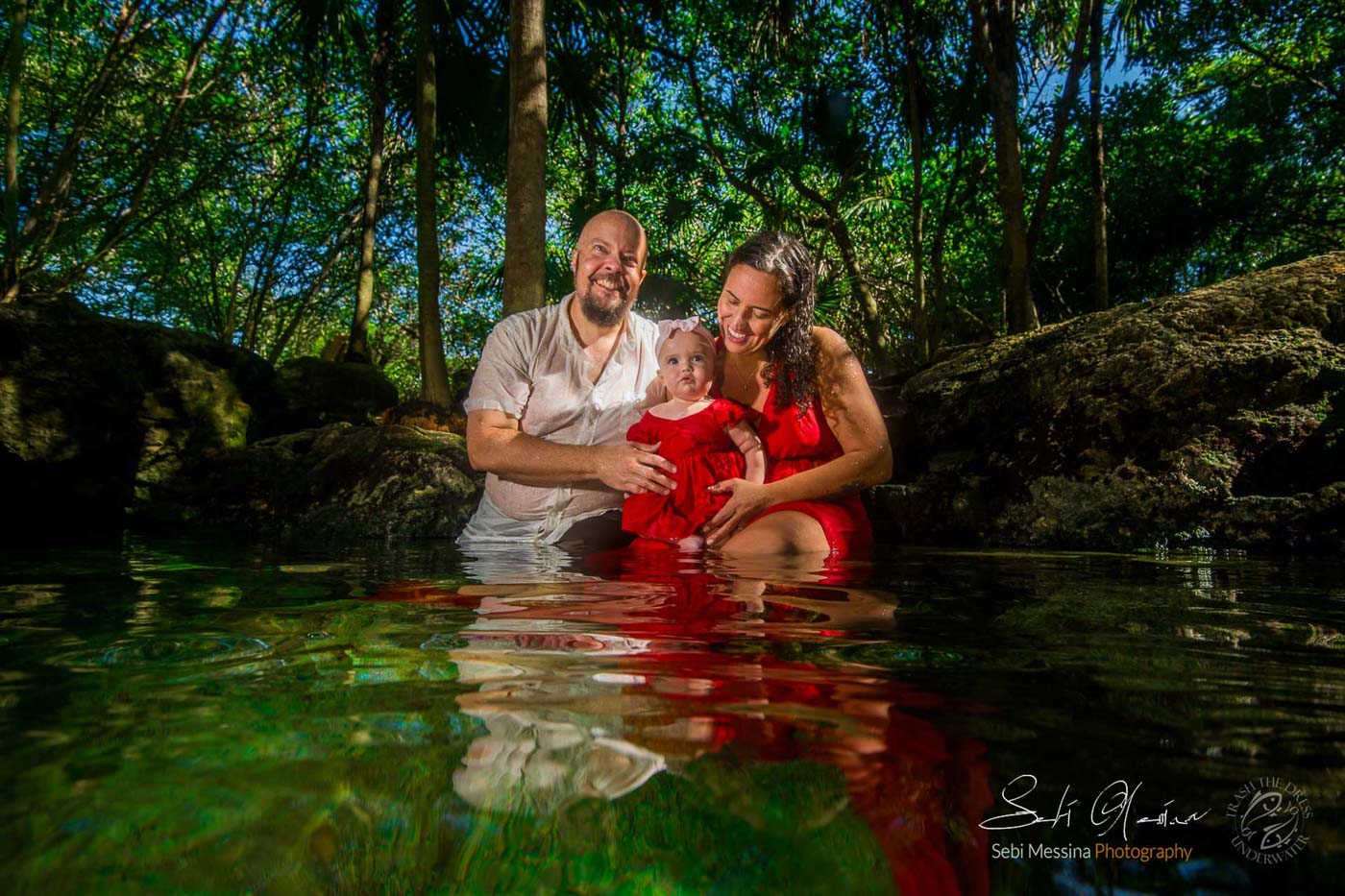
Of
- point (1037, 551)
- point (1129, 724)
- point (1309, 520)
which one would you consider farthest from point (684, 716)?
point (1309, 520)

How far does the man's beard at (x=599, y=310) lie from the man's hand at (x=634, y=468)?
72 centimetres

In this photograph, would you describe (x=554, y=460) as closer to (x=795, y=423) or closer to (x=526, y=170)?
(x=795, y=423)

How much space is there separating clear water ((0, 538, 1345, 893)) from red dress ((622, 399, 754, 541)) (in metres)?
1.46

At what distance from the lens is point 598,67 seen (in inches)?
376

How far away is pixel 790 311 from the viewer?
3.10 m

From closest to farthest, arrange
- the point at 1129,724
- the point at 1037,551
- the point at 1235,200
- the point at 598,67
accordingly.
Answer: the point at 1129,724, the point at 1037,551, the point at 598,67, the point at 1235,200

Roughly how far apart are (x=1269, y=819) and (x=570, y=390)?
3.23m

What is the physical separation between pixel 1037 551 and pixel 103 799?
11.7ft

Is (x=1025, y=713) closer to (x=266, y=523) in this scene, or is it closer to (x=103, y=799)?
(x=103, y=799)

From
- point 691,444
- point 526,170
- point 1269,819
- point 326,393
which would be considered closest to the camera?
point 1269,819

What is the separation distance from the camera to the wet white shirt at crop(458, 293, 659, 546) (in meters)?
3.58

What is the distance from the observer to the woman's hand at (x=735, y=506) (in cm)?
295

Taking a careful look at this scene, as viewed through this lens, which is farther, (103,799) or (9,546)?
(9,546)

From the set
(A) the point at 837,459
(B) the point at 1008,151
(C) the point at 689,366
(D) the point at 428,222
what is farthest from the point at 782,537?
(D) the point at 428,222
